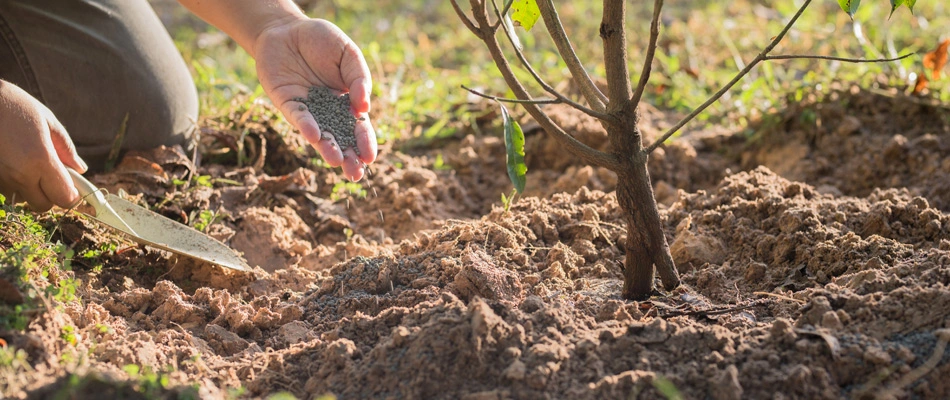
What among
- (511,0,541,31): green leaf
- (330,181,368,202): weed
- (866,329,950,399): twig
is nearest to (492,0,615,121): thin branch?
(511,0,541,31): green leaf

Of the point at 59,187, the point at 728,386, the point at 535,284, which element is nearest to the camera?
the point at 728,386

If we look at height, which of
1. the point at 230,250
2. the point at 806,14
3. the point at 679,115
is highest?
the point at 806,14

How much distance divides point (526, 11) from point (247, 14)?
110 centimetres

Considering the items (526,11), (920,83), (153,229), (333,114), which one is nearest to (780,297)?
(526,11)

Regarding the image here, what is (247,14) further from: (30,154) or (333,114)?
(30,154)

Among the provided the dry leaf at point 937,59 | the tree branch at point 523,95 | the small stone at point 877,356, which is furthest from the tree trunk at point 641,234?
the dry leaf at point 937,59

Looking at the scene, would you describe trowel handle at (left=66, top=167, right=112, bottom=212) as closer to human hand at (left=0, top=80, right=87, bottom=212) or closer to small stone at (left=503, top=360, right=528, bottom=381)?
human hand at (left=0, top=80, right=87, bottom=212)

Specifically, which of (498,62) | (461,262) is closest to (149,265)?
(461,262)

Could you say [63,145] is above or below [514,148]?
below

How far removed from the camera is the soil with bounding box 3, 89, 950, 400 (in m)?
1.60

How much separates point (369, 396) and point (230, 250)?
99cm

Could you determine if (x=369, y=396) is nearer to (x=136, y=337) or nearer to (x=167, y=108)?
(x=136, y=337)

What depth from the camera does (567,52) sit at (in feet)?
6.27

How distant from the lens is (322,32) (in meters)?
2.49
